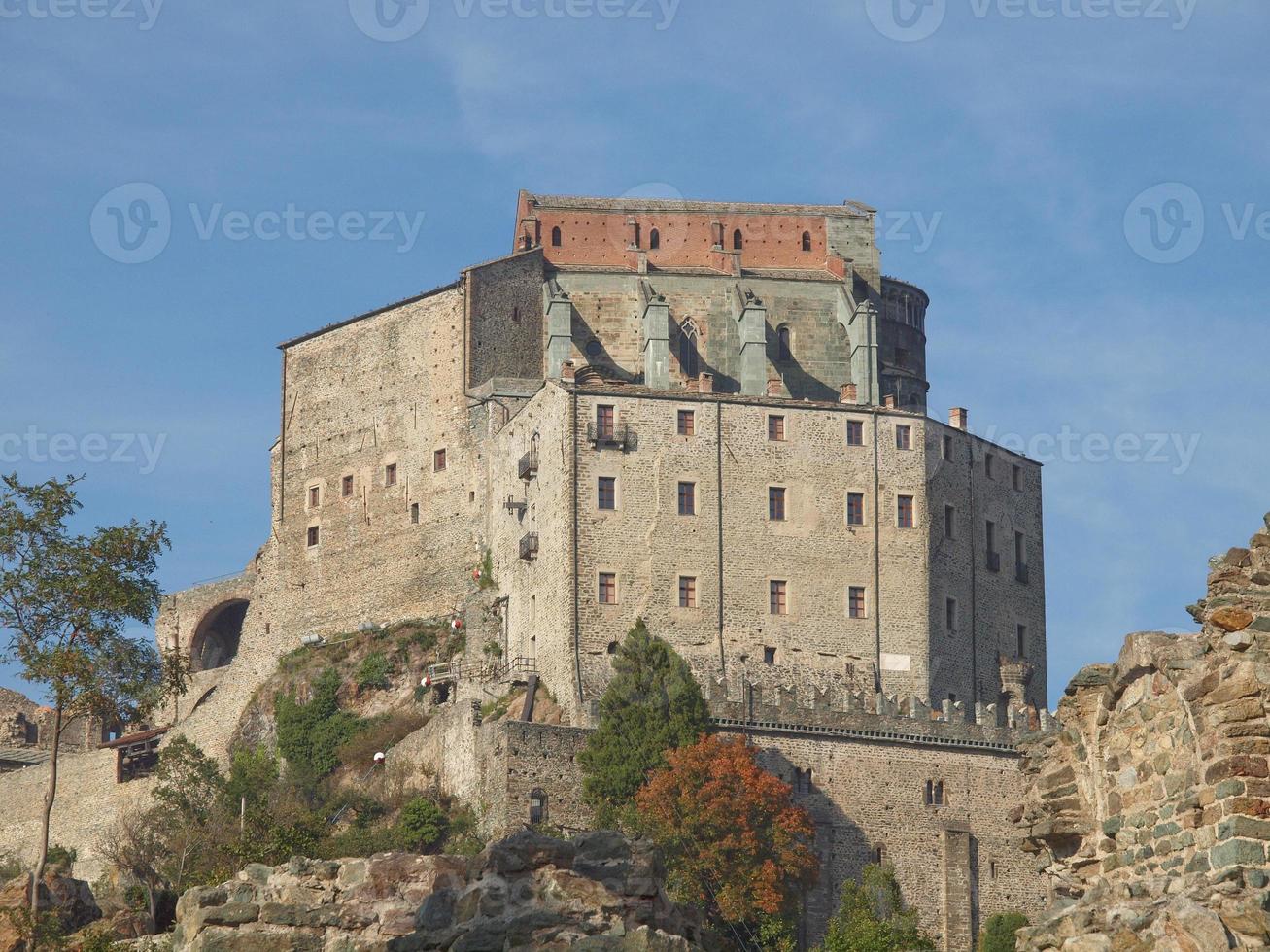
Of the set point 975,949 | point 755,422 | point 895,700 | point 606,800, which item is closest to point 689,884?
point 606,800

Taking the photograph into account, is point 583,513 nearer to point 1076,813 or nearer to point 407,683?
point 407,683

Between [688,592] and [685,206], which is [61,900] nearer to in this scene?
[688,592]

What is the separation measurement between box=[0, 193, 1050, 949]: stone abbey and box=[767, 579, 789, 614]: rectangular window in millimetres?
68

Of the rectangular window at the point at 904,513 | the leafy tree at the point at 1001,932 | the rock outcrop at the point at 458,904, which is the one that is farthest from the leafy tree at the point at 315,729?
the rock outcrop at the point at 458,904

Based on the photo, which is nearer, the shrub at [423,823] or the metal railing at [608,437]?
the shrub at [423,823]

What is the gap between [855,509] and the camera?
249ft

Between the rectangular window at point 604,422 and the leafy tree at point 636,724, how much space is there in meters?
7.97

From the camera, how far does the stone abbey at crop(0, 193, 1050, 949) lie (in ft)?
226

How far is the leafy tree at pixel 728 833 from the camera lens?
6141 centimetres

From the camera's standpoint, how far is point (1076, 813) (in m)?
17.1

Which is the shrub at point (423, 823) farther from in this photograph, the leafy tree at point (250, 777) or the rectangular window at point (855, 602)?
the rectangular window at point (855, 602)

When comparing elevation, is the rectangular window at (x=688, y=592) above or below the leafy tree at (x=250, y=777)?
above

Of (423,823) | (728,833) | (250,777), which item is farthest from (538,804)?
(250,777)

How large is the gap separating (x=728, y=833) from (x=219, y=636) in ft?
130
